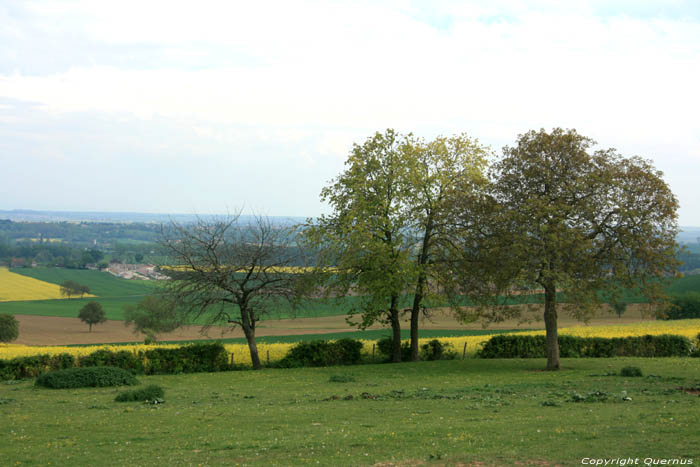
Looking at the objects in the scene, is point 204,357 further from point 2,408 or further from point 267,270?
point 2,408

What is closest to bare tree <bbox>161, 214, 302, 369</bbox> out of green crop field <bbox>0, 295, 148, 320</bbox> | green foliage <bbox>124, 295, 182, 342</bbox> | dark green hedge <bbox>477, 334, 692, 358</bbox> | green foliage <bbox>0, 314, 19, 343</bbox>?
dark green hedge <bbox>477, 334, 692, 358</bbox>

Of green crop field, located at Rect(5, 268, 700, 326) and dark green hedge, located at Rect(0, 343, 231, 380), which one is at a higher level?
dark green hedge, located at Rect(0, 343, 231, 380)

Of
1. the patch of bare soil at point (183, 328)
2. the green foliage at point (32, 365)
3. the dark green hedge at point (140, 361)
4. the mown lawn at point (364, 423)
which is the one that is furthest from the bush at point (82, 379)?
the patch of bare soil at point (183, 328)

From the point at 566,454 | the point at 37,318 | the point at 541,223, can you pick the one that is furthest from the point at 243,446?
the point at 37,318

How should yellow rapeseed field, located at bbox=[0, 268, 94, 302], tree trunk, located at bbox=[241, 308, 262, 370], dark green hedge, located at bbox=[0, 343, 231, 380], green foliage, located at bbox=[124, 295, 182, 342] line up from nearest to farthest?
dark green hedge, located at bbox=[0, 343, 231, 380] → tree trunk, located at bbox=[241, 308, 262, 370] → green foliage, located at bbox=[124, 295, 182, 342] → yellow rapeseed field, located at bbox=[0, 268, 94, 302]

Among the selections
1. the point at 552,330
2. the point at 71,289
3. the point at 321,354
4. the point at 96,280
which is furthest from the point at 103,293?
the point at 552,330

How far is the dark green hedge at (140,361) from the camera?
3052 cm

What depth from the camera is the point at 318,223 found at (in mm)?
36500

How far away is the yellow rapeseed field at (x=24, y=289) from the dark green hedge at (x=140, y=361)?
84.5 meters

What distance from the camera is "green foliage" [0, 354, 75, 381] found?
30.1 meters

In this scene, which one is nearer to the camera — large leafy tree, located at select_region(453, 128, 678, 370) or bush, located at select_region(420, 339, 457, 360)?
→ large leafy tree, located at select_region(453, 128, 678, 370)

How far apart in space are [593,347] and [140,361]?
27691mm

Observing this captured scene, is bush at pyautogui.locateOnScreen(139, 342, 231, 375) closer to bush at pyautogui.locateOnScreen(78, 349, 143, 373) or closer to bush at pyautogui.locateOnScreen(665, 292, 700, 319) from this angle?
bush at pyautogui.locateOnScreen(78, 349, 143, 373)

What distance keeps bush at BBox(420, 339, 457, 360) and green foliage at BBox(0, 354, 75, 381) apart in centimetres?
2086
